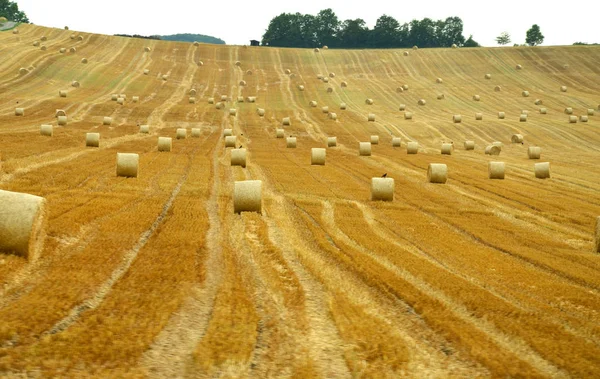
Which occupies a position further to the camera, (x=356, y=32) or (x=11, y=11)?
(x=11, y=11)

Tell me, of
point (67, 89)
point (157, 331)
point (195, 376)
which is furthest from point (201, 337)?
point (67, 89)

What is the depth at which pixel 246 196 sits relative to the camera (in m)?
14.3

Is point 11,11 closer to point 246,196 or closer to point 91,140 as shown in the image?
point 91,140

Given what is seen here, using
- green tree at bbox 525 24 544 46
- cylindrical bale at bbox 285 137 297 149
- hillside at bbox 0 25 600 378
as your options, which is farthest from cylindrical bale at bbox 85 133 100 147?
green tree at bbox 525 24 544 46

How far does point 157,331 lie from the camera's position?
6.63 m

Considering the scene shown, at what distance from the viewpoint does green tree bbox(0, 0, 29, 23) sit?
499ft

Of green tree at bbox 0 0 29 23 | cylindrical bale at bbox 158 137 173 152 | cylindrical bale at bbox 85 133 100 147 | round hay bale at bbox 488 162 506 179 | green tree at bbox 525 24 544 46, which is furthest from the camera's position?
green tree at bbox 0 0 29 23

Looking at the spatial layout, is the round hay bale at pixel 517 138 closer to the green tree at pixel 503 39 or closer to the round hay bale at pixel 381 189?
the round hay bale at pixel 381 189

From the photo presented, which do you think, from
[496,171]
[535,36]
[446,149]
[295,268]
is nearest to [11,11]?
[535,36]

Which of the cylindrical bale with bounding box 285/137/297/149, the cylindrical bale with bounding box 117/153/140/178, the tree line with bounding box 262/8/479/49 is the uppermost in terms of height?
the tree line with bounding box 262/8/479/49

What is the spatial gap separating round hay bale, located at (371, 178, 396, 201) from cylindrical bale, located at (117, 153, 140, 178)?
7.59m

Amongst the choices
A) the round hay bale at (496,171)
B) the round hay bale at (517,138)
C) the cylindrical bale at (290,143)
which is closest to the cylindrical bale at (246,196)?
the round hay bale at (496,171)

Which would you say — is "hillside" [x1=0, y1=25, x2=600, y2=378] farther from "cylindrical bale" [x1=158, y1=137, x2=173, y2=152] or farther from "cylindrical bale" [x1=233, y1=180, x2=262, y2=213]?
"cylindrical bale" [x1=158, y1=137, x2=173, y2=152]

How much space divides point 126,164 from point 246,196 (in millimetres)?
6674
